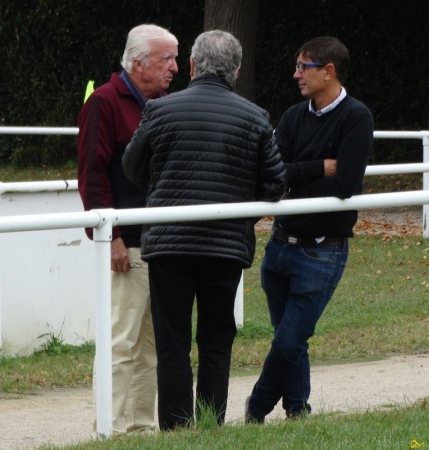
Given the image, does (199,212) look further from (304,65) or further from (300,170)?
(304,65)

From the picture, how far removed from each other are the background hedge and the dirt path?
12.1 meters

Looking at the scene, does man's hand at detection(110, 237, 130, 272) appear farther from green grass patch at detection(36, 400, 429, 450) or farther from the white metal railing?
green grass patch at detection(36, 400, 429, 450)

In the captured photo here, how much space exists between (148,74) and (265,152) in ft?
2.55

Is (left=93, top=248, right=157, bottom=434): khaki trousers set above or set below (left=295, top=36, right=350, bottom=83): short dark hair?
below

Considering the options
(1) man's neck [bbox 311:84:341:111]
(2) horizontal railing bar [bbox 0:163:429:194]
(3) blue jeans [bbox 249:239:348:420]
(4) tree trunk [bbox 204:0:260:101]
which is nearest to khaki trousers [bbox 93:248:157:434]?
(3) blue jeans [bbox 249:239:348:420]

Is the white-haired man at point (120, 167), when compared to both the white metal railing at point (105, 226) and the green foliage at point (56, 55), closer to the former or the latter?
the white metal railing at point (105, 226)

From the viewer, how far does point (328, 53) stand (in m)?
4.73

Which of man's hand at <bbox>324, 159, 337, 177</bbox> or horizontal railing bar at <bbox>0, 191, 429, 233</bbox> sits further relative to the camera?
man's hand at <bbox>324, 159, 337, 177</bbox>

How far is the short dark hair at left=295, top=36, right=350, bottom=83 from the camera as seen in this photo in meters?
4.73

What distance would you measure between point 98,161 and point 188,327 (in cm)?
83

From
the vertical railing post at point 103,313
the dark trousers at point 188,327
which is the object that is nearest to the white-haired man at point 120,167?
the dark trousers at point 188,327

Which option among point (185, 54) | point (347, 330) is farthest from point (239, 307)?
point (185, 54)

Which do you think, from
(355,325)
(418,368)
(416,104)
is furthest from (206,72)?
(416,104)

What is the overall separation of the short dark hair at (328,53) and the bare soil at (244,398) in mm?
1630
